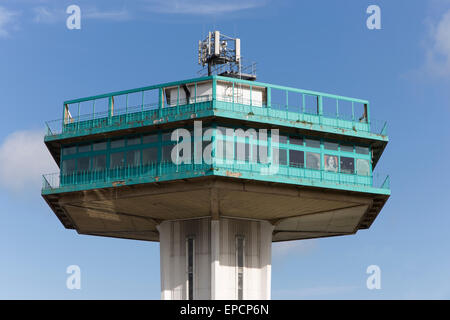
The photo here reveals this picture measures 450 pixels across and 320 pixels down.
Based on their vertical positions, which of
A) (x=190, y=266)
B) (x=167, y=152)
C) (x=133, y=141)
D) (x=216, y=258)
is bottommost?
(x=190, y=266)

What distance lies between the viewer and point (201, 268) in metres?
61.0

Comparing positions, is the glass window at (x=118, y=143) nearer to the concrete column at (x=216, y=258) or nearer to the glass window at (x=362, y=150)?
the concrete column at (x=216, y=258)

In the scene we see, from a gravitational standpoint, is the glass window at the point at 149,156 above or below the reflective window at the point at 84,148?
below

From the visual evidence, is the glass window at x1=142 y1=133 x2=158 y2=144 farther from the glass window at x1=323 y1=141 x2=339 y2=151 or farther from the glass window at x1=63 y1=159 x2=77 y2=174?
the glass window at x1=323 y1=141 x2=339 y2=151

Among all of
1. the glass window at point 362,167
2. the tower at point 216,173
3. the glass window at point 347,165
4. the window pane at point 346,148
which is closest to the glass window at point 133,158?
the tower at point 216,173

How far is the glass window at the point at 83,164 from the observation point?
59.3 metres

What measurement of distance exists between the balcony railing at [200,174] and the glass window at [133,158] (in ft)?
0.97

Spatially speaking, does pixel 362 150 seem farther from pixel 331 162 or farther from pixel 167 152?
pixel 167 152

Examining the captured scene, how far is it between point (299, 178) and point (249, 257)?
28.0 ft

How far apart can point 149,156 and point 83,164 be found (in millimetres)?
5104

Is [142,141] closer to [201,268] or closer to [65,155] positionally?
[65,155]

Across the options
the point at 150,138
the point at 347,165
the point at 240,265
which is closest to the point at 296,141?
the point at 347,165

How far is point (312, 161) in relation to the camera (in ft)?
191
